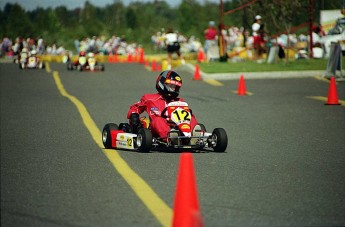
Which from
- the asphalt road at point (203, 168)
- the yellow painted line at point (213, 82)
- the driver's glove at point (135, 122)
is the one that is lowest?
the yellow painted line at point (213, 82)

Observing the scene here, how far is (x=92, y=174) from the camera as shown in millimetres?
10023

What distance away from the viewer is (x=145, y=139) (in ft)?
38.9

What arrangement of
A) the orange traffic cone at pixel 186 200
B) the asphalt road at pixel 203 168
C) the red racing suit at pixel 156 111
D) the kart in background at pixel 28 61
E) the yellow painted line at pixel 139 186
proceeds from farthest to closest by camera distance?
1. the kart in background at pixel 28 61
2. the red racing suit at pixel 156 111
3. the asphalt road at pixel 203 168
4. the yellow painted line at pixel 139 186
5. the orange traffic cone at pixel 186 200

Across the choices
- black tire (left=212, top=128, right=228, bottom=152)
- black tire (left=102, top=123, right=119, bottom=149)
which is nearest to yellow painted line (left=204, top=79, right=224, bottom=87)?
black tire (left=102, top=123, right=119, bottom=149)

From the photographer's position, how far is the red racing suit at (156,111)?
479 inches

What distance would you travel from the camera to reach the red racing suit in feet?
39.9

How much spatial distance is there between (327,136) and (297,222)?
Answer: 7.25 metres

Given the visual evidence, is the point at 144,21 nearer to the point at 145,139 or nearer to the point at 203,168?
the point at 145,139

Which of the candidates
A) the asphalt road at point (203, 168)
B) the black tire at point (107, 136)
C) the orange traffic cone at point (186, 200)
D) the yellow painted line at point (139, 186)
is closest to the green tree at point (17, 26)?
the asphalt road at point (203, 168)

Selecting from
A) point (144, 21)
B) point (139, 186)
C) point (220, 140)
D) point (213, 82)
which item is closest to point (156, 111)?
point (220, 140)

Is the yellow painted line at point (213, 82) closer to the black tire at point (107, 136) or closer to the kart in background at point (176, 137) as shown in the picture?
the black tire at point (107, 136)

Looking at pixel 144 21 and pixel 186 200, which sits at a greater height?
pixel 186 200

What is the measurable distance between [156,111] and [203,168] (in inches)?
83.3

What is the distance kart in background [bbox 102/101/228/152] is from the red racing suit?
8 cm
